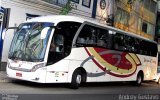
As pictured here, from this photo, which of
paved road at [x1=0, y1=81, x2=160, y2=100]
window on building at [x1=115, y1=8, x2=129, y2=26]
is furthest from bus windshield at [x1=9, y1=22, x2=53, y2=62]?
window on building at [x1=115, y1=8, x2=129, y2=26]

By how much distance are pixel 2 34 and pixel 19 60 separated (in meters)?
7.03

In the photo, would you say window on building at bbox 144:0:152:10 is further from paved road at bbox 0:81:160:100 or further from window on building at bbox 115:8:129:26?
paved road at bbox 0:81:160:100

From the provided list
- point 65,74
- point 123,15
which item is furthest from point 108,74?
point 123,15

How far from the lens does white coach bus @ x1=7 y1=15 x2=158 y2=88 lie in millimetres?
16844

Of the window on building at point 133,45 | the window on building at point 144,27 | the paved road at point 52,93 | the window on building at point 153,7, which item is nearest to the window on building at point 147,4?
the window on building at point 153,7

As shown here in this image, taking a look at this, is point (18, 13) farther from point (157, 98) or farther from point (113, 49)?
point (157, 98)

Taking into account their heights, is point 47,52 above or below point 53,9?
below

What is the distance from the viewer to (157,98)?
16.0 m

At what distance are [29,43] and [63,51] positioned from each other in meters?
1.55

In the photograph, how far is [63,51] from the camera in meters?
17.5

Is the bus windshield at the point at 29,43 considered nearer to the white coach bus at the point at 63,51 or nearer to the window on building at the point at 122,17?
the white coach bus at the point at 63,51

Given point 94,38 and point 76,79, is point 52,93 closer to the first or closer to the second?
point 76,79

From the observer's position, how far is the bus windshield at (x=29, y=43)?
1686cm

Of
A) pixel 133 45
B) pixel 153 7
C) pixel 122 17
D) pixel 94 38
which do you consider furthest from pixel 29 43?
pixel 153 7
